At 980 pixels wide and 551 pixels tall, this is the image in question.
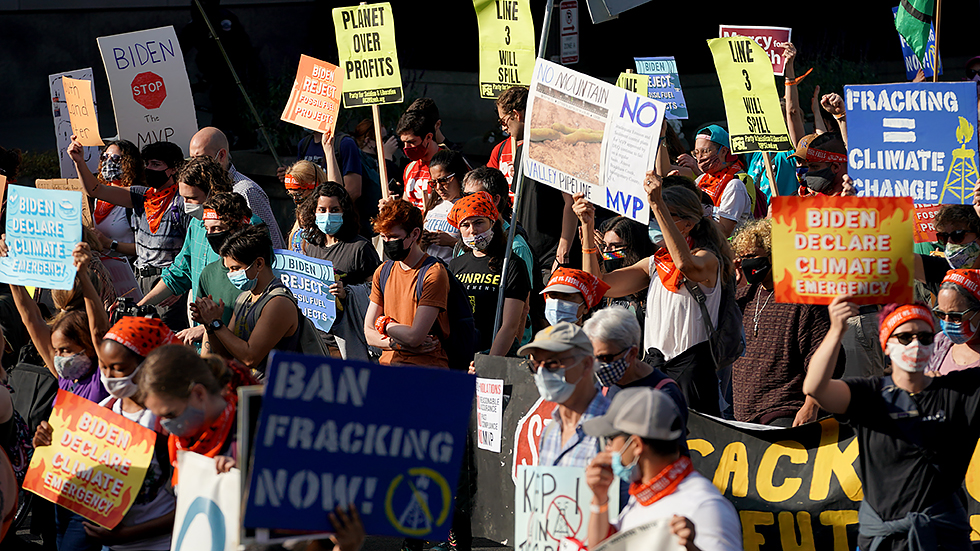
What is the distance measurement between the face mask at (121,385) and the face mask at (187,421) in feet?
2.34

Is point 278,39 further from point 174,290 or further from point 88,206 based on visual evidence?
point 174,290

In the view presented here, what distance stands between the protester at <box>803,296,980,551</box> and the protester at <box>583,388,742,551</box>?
1083 mm

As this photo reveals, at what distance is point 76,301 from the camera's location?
6.32 meters

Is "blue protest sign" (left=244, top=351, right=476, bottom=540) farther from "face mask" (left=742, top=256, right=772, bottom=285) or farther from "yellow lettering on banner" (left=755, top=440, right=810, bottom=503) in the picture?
"face mask" (left=742, top=256, right=772, bottom=285)

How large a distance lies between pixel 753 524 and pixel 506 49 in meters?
4.61

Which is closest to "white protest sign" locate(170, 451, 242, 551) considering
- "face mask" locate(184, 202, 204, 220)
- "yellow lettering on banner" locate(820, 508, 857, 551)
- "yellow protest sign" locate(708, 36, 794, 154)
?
"yellow lettering on banner" locate(820, 508, 857, 551)

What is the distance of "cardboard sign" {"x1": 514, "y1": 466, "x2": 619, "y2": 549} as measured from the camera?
4.20 metres

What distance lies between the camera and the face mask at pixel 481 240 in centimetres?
682

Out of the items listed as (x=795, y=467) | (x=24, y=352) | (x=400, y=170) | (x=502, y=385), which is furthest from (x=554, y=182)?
(x=400, y=170)

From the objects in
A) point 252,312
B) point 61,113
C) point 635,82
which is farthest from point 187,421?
point 61,113

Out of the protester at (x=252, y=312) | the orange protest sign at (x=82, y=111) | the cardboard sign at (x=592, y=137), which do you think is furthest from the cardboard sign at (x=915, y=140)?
the orange protest sign at (x=82, y=111)

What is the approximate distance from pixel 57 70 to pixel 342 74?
10.2 m

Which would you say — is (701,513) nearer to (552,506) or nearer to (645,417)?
(645,417)

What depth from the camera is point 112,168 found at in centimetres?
956
